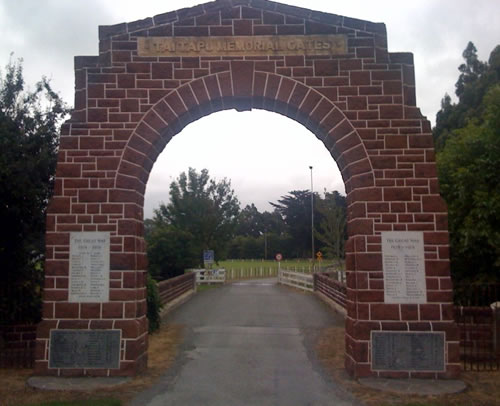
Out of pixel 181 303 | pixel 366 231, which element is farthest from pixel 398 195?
pixel 181 303

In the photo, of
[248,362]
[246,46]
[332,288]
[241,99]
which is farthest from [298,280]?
[246,46]

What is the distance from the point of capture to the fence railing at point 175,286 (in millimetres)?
15715

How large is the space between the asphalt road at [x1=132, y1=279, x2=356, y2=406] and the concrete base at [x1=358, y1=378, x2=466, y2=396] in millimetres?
529

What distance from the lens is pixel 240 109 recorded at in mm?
8461

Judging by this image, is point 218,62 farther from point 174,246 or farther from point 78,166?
point 174,246

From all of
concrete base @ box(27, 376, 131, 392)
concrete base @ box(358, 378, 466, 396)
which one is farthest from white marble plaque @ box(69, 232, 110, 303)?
concrete base @ box(358, 378, 466, 396)

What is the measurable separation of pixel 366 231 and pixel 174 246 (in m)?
16.1

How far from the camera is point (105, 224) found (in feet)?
25.5

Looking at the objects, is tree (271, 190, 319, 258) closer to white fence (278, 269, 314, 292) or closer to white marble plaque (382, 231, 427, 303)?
white fence (278, 269, 314, 292)

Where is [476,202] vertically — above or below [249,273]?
above

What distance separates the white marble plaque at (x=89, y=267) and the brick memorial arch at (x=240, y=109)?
0.02m

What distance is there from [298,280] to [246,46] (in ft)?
58.7

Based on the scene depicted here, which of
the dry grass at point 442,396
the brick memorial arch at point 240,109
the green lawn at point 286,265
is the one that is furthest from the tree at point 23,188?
the green lawn at point 286,265

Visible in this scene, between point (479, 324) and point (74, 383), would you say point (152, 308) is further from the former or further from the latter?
point (479, 324)
